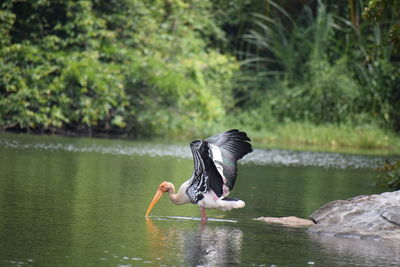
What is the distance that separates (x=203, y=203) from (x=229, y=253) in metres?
2.11

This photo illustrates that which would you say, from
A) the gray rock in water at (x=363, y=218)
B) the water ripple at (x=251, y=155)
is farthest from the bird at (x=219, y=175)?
the water ripple at (x=251, y=155)

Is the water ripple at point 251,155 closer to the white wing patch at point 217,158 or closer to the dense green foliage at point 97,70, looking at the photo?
the dense green foliage at point 97,70

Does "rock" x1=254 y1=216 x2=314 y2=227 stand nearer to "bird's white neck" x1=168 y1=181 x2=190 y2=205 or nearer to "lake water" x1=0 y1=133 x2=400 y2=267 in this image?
"lake water" x1=0 y1=133 x2=400 y2=267

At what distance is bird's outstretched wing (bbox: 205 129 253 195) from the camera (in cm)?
1052

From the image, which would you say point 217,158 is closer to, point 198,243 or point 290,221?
point 290,221

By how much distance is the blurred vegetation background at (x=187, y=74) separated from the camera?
28.5 meters

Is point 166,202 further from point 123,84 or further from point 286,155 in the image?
point 123,84

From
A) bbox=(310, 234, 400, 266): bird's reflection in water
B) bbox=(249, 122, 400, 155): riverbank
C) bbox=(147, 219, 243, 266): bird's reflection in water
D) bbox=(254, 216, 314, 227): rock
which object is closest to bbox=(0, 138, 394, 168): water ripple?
bbox=(249, 122, 400, 155): riverbank

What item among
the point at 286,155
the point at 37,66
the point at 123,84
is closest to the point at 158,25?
the point at 123,84

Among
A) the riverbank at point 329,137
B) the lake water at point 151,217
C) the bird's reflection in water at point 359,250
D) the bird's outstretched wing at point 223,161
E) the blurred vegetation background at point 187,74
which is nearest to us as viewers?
the lake water at point 151,217

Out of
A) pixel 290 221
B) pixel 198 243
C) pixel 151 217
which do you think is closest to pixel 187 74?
pixel 151 217

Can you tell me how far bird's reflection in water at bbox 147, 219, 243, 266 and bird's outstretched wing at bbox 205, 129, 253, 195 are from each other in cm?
66

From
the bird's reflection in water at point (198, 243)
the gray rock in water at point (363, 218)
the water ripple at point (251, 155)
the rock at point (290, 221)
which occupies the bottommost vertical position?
the bird's reflection in water at point (198, 243)

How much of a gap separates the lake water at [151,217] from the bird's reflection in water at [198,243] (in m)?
0.01
